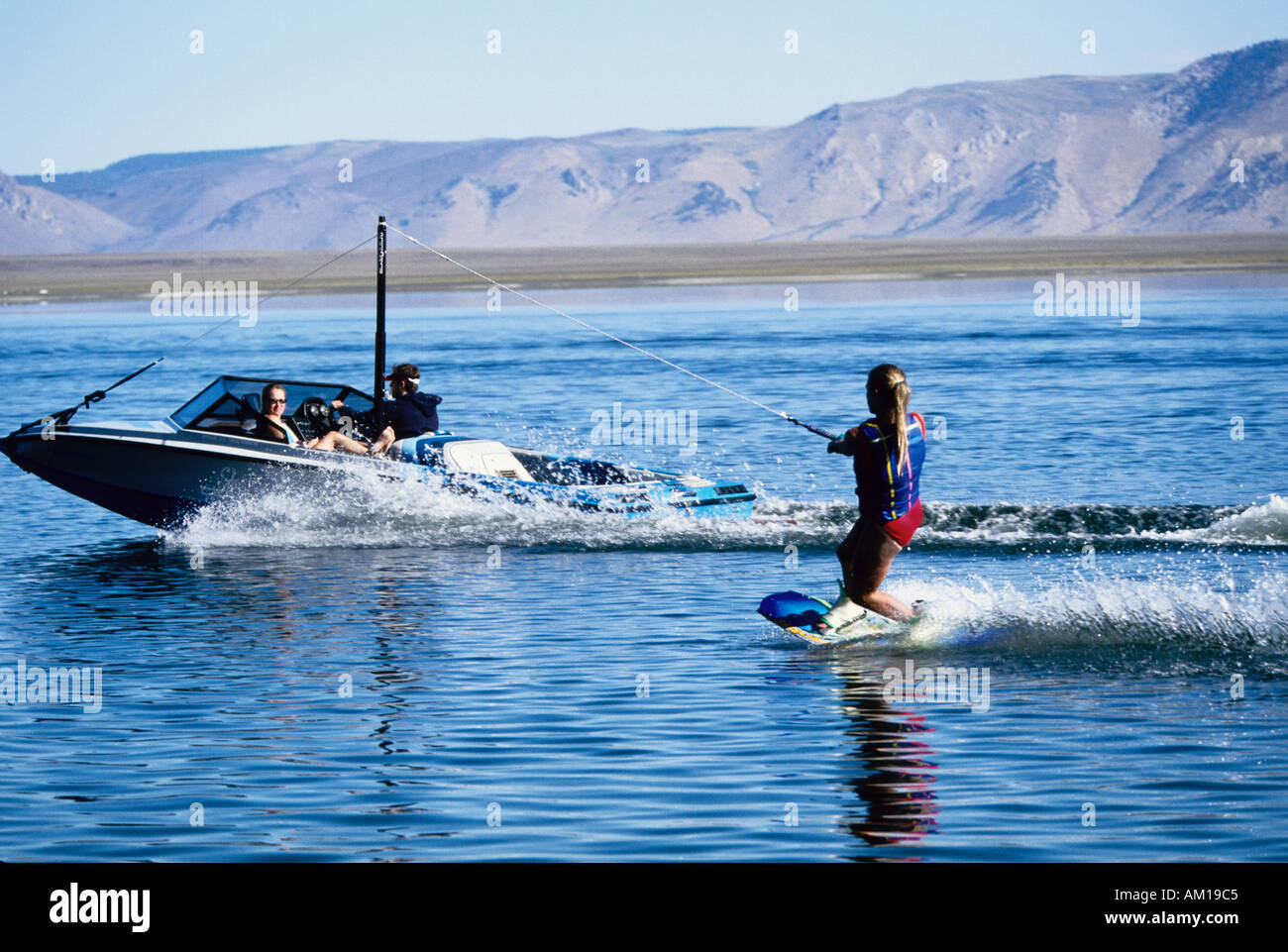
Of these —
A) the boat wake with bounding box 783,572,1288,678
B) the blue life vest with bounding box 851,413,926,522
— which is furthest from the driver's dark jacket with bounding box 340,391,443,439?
the blue life vest with bounding box 851,413,926,522

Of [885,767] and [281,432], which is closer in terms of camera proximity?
[885,767]

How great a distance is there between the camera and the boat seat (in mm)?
18203

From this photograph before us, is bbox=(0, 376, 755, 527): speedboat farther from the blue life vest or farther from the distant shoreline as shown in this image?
the distant shoreline

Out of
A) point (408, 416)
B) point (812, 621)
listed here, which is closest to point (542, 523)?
point (408, 416)

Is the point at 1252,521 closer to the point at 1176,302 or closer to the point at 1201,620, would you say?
the point at 1201,620

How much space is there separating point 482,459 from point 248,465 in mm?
2475

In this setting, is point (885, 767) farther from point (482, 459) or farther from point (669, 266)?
point (669, 266)

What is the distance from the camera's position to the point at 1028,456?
2403 cm

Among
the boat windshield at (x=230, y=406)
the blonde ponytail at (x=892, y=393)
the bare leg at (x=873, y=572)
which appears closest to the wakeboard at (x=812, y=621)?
the bare leg at (x=873, y=572)

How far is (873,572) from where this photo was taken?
1162 centimetres

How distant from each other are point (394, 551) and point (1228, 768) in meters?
10.3

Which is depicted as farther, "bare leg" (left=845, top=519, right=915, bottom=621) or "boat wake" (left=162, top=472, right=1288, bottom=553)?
"boat wake" (left=162, top=472, right=1288, bottom=553)

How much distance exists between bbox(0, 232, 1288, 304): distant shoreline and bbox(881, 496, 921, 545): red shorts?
87.1 meters
